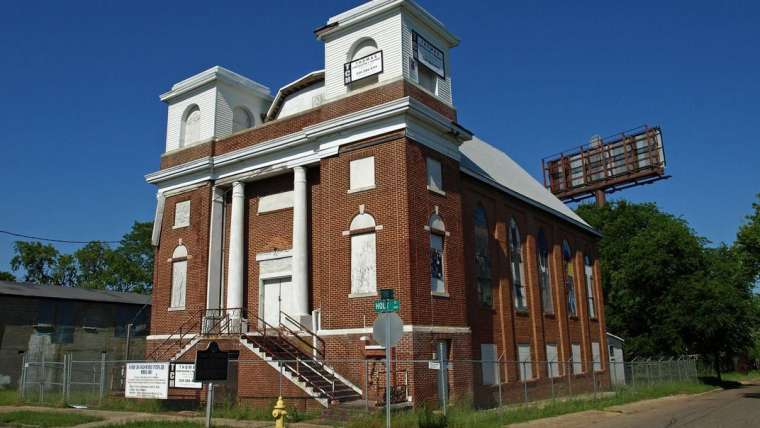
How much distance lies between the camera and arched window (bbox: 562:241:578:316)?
3616 centimetres

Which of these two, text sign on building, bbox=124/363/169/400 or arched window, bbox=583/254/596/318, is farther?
arched window, bbox=583/254/596/318

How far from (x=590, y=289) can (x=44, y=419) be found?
31.3 m

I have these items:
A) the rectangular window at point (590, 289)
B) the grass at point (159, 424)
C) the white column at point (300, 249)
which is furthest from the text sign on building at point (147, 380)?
the rectangular window at point (590, 289)

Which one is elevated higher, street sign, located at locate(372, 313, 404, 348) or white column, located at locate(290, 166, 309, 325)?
white column, located at locate(290, 166, 309, 325)

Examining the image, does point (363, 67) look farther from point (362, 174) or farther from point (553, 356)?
point (553, 356)

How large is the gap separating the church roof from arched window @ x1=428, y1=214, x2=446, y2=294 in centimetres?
416

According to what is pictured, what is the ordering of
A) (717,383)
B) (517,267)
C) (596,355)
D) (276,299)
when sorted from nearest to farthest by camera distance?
(276,299)
(517,267)
(596,355)
(717,383)

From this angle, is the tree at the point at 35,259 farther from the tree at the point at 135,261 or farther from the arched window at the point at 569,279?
the arched window at the point at 569,279

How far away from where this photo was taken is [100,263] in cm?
8062

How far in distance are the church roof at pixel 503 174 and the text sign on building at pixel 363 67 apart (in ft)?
18.4

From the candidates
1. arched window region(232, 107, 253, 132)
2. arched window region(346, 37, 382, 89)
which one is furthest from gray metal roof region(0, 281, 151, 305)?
arched window region(346, 37, 382, 89)

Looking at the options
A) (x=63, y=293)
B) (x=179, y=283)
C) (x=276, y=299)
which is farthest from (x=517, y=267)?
(x=63, y=293)

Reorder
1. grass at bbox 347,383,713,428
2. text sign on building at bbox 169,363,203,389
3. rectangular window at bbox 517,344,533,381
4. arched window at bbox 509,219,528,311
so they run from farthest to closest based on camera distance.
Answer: arched window at bbox 509,219,528,311, rectangular window at bbox 517,344,533,381, text sign on building at bbox 169,363,203,389, grass at bbox 347,383,713,428

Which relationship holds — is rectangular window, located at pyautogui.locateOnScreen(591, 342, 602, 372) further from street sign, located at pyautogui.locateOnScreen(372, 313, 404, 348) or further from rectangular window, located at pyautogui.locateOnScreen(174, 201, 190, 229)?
street sign, located at pyautogui.locateOnScreen(372, 313, 404, 348)
